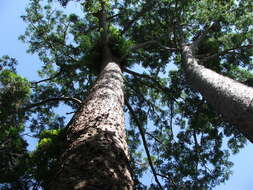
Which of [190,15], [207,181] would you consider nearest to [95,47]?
[190,15]

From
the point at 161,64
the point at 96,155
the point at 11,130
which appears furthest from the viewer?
the point at 161,64

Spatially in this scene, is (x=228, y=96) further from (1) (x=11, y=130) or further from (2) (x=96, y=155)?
(1) (x=11, y=130)

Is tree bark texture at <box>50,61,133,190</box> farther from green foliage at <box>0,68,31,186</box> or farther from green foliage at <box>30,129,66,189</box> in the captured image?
green foliage at <box>0,68,31,186</box>

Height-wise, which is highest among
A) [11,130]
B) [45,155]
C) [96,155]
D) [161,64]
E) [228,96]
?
[161,64]

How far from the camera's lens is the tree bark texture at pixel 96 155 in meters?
2.04

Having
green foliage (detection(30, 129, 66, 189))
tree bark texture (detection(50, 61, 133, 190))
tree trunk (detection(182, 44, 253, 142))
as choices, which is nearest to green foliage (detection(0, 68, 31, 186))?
green foliage (detection(30, 129, 66, 189))

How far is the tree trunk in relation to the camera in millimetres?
3754

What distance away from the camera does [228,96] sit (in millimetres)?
4598

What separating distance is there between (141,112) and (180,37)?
161 inches

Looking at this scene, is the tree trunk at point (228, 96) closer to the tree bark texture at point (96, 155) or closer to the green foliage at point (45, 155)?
the tree bark texture at point (96, 155)

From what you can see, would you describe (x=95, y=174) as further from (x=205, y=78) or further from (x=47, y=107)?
(x=47, y=107)

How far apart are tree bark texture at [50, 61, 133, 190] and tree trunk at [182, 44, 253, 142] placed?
1946 mm

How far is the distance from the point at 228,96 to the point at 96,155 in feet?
10.5

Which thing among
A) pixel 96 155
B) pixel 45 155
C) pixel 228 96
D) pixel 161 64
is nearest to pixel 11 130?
pixel 45 155
